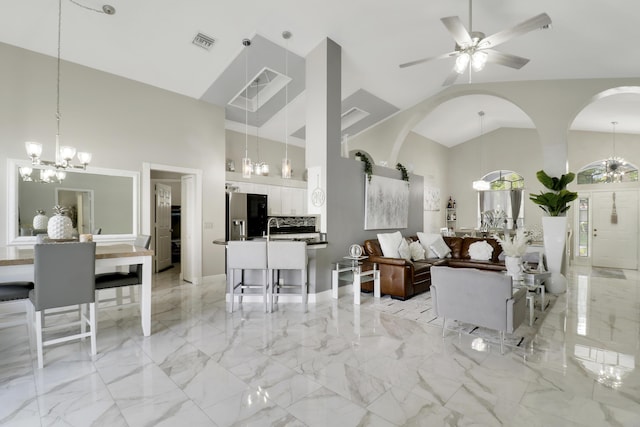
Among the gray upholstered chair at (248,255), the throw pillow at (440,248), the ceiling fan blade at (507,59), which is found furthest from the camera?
the throw pillow at (440,248)

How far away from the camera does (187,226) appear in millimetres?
5797

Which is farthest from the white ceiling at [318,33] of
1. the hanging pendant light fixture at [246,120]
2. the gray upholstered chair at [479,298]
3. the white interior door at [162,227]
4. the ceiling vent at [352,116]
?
the gray upholstered chair at [479,298]

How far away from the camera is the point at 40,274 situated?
2.48 meters

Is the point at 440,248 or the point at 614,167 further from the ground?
the point at 614,167

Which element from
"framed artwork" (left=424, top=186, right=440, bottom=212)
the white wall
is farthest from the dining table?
"framed artwork" (left=424, top=186, right=440, bottom=212)

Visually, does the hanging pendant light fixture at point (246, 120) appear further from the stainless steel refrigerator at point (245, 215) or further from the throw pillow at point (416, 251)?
the throw pillow at point (416, 251)

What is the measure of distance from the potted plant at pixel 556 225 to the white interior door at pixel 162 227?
735 cm

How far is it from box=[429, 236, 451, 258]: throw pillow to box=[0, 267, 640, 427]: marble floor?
2.33 metres

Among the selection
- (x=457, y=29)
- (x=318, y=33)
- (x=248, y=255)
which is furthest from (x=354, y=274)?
(x=318, y=33)

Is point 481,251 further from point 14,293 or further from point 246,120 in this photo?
point 14,293

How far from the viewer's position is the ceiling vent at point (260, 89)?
→ 552cm

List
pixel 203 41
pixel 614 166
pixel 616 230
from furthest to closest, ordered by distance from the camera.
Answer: pixel 616 230 → pixel 614 166 → pixel 203 41

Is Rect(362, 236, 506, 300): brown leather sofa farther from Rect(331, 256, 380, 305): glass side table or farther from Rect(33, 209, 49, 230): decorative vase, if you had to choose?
Rect(33, 209, 49, 230): decorative vase

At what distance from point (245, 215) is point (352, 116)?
136 inches
